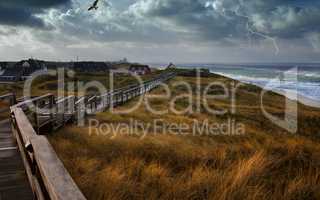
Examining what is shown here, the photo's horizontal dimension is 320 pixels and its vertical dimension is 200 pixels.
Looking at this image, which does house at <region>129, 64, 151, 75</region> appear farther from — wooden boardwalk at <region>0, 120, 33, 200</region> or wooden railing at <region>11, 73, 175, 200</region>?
wooden boardwalk at <region>0, 120, 33, 200</region>

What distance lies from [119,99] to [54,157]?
69.3 ft

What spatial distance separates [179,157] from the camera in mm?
7656

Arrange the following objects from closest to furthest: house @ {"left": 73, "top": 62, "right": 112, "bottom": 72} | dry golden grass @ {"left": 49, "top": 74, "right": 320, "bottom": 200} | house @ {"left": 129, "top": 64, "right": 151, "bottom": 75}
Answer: dry golden grass @ {"left": 49, "top": 74, "right": 320, "bottom": 200} → house @ {"left": 129, "top": 64, "right": 151, "bottom": 75} → house @ {"left": 73, "top": 62, "right": 112, "bottom": 72}

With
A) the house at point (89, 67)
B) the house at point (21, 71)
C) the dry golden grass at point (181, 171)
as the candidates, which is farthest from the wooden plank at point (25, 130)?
the house at point (89, 67)

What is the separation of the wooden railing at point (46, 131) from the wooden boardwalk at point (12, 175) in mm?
235

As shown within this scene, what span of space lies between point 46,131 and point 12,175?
5487 millimetres

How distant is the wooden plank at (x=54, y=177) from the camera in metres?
2.06

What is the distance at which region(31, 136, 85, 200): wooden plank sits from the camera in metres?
2.06

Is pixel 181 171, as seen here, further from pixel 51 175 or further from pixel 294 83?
pixel 294 83

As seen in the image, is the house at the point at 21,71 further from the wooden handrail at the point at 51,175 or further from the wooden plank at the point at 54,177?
the wooden plank at the point at 54,177

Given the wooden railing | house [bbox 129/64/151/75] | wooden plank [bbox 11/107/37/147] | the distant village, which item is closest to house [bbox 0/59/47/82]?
the distant village

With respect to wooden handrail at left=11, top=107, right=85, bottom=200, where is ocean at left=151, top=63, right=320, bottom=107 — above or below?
below

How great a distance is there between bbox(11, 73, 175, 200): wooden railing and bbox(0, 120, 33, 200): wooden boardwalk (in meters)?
0.23

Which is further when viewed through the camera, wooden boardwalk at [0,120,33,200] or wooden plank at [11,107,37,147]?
wooden boardwalk at [0,120,33,200]
